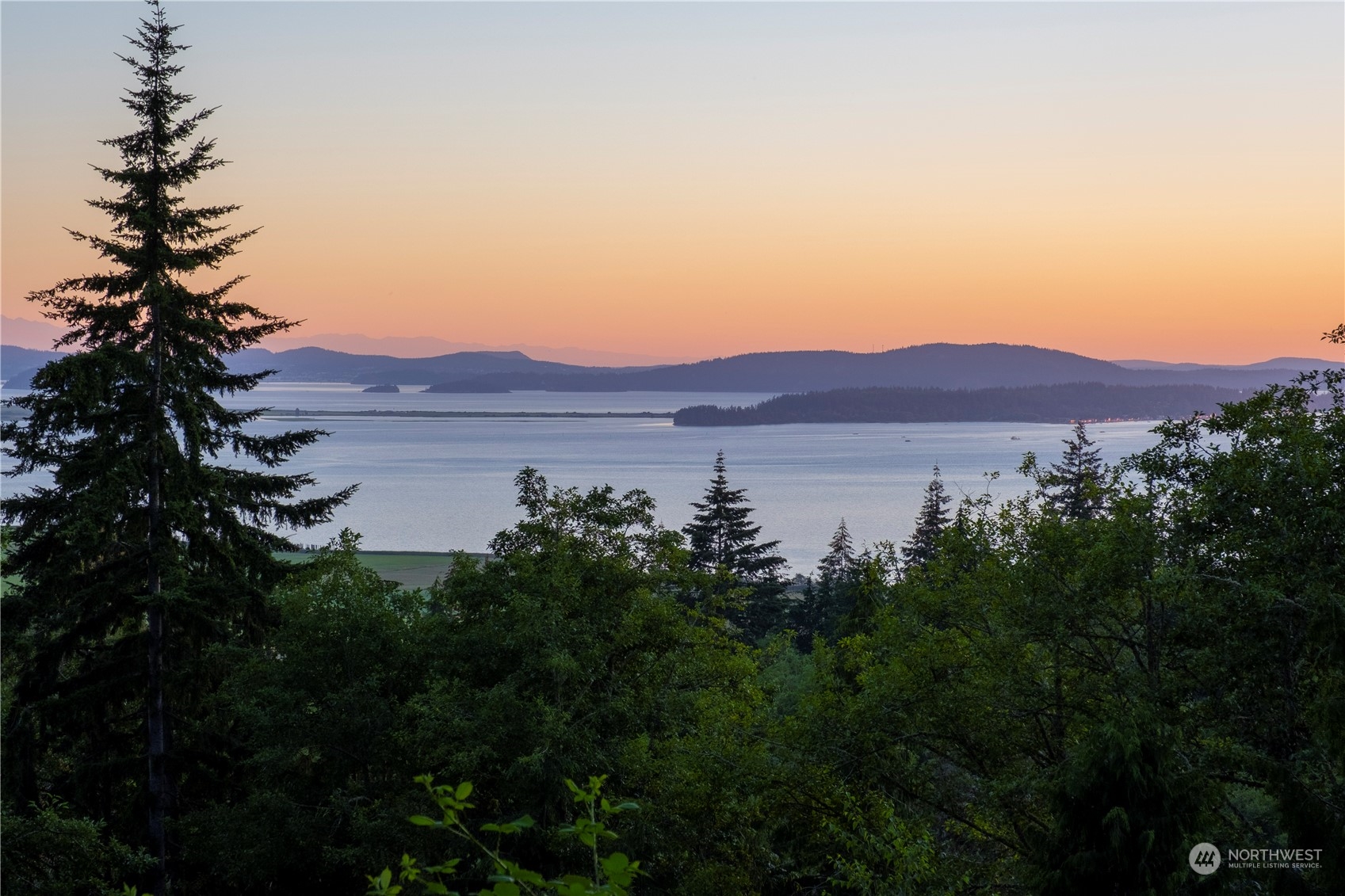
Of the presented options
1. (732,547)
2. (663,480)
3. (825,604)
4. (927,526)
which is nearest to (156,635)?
(732,547)

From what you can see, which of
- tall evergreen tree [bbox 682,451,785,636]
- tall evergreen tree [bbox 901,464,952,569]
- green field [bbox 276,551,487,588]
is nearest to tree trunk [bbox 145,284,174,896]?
tall evergreen tree [bbox 682,451,785,636]

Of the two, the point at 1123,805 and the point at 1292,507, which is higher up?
the point at 1292,507

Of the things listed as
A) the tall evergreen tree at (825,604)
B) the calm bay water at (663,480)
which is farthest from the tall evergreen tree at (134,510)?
the calm bay water at (663,480)

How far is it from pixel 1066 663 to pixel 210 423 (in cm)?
1367

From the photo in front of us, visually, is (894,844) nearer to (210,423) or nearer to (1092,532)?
(1092,532)

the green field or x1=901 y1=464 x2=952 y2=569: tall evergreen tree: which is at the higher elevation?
x1=901 y1=464 x2=952 y2=569: tall evergreen tree

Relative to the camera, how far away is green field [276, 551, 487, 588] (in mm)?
65250

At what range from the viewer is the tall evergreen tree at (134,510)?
1497 cm

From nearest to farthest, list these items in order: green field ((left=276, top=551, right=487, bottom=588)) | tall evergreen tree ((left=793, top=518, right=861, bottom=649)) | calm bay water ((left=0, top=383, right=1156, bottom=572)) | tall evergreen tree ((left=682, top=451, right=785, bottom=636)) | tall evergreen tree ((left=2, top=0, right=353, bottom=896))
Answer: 1. tall evergreen tree ((left=2, top=0, right=353, bottom=896))
2. tall evergreen tree ((left=793, top=518, right=861, bottom=649))
3. tall evergreen tree ((left=682, top=451, right=785, bottom=636))
4. green field ((left=276, top=551, right=487, bottom=588))
5. calm bay water ((left=0, top=383, right=1156, bottom=572))

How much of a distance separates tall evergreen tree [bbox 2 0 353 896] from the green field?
46119mm

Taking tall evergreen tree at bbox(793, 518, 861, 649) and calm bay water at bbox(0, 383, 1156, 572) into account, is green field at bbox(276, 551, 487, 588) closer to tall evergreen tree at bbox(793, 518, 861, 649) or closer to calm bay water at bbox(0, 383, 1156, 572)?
calm bay water at bbox(0, 383, 1156, 572)

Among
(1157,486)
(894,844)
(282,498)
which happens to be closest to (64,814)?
(282,498)

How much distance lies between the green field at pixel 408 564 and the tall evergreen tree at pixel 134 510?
46119 mm

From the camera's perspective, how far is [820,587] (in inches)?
2148
